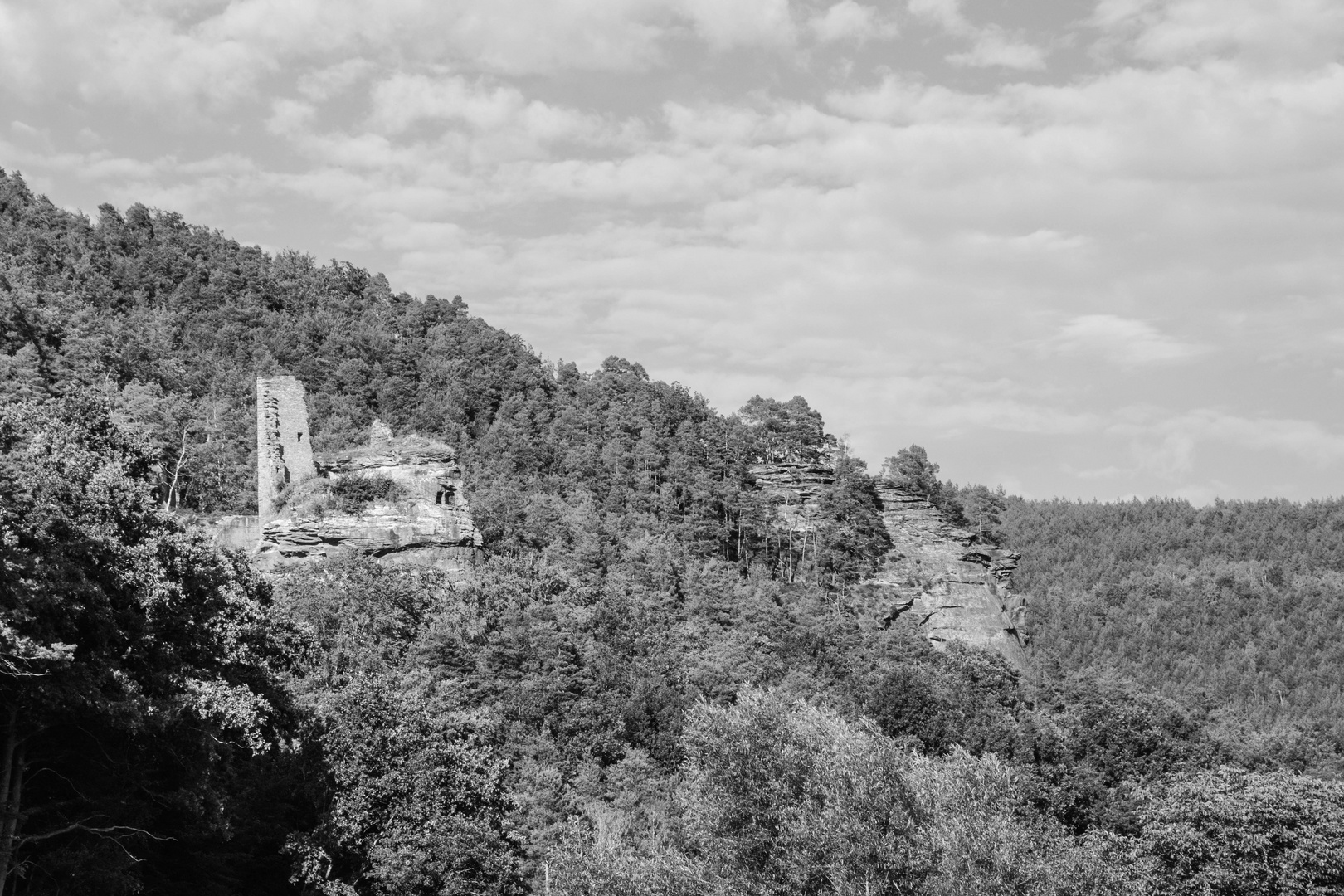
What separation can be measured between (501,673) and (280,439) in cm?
1570

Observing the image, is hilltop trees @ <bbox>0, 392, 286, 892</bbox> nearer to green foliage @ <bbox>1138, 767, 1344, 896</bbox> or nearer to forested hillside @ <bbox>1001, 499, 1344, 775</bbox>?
green foliage @ <bbox>1138, 767, 1344, 896</bbox>

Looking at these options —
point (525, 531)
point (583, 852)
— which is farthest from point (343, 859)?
point (525, 531)

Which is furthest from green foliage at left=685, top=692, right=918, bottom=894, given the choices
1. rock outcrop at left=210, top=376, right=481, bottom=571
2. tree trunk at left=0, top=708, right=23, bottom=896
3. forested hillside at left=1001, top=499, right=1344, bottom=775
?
forested hillside at left=1001, top=499, right=1344, bottom=775

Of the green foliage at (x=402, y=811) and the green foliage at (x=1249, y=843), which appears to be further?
the green foliage at (x=1249, y=843)

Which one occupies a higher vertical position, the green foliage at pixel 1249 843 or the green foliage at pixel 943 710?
the green foliage at pixel 943 710

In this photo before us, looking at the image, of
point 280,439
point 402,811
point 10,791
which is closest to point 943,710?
point 402,811

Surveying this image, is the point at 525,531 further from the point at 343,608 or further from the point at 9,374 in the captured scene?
the point at 9,374

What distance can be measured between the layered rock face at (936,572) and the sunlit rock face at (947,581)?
0.16 feet

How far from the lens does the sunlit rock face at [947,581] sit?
7038cm

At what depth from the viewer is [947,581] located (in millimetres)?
72125

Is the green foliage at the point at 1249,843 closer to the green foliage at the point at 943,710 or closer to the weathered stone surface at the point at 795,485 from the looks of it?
the green foliage at the point at 943,710

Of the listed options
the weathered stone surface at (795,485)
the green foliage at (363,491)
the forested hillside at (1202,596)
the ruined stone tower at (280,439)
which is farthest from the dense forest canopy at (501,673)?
the forested hillside at (1202,596)

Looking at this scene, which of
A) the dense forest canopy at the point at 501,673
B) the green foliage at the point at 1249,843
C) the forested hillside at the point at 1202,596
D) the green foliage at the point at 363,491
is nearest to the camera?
the dense forest canopy at the point at 501,673

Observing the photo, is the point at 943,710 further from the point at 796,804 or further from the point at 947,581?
the point at 796,804
